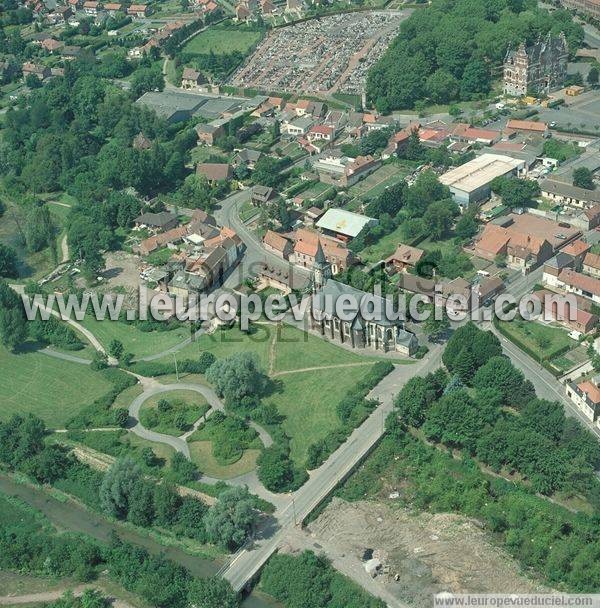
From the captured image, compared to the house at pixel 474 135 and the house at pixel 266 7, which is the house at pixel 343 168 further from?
the house at pixel 266 7

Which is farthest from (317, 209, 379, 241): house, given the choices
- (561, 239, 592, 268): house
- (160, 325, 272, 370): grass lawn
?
(561, 239, 592, 268): house

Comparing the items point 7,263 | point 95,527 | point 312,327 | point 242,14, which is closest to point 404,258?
point 312,327

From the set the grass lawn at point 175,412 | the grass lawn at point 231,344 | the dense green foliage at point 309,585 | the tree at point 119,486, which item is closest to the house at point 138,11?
the grass lawn at point 231,344

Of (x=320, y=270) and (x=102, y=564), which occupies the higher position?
Answer: (x=320, y=270)

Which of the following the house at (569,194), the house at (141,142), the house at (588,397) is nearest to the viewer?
the house at (588,397)

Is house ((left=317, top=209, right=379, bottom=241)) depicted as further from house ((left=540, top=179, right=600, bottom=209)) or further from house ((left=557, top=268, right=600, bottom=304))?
house ((left=557, top=268, right=600, bottom=304))

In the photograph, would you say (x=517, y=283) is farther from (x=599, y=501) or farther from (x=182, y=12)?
(x=182, y=12)

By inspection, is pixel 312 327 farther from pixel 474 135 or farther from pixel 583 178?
pixel 474 135
